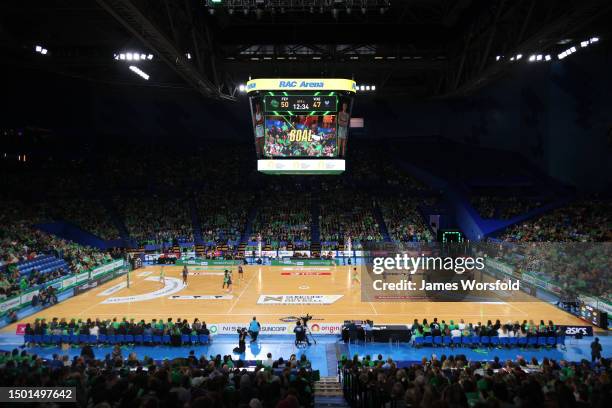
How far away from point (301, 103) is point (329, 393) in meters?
17.0

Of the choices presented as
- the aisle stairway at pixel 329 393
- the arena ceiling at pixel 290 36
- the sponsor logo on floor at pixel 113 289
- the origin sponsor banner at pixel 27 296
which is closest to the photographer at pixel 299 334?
the aisle stairway at pixel 329 393

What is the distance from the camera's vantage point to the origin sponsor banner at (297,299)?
82.7 ft

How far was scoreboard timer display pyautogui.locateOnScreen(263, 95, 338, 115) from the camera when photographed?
25484 millimetres

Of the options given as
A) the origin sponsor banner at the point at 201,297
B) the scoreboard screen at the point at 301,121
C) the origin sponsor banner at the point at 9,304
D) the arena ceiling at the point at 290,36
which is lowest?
the origin sponsor banner at the point at 201,297

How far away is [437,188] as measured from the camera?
49719 mm

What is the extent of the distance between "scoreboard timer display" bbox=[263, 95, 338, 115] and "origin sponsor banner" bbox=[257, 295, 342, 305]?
10.9m

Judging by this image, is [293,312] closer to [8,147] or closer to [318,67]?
[318,67]

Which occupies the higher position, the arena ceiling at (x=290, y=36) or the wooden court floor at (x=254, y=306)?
the arena ceiling at (x=290, y=36)

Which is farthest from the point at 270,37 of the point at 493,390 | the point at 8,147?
the point at 8,147

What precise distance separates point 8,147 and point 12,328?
36278mm

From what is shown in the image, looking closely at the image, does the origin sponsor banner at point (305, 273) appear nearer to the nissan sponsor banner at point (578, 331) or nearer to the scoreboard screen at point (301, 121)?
the scoreboard screen at point (301, 121)

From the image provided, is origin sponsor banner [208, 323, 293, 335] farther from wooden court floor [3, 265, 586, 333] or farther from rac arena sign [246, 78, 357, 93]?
rac arena sign [246, 78, 357, 93]

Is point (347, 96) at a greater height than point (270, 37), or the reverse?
point (270, 37)

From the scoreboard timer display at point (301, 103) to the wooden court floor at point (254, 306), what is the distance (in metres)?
11.1
